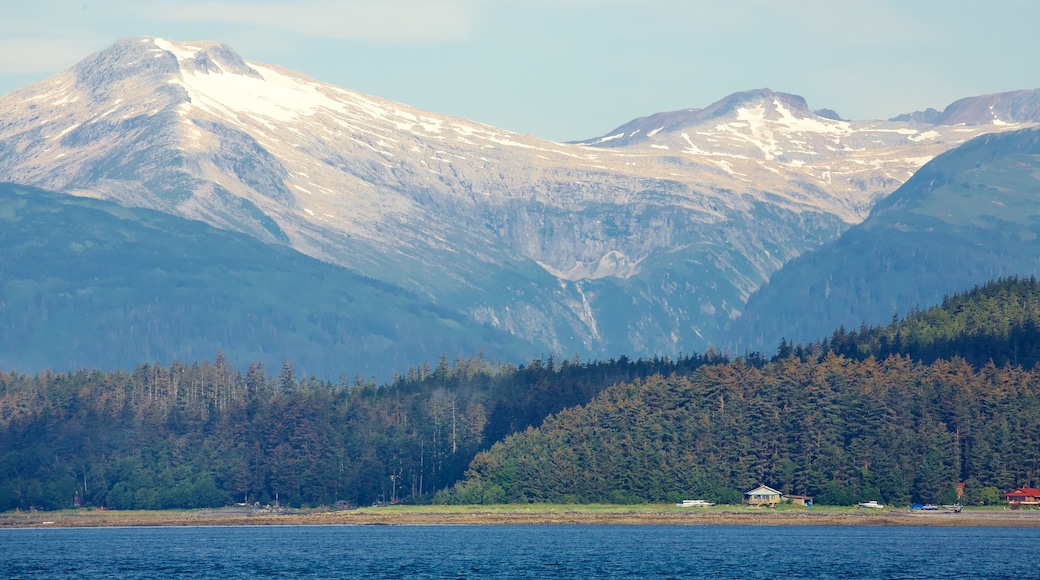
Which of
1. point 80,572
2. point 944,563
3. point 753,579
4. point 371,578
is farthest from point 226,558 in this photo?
point 944,563

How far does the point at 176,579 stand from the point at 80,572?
14144mm

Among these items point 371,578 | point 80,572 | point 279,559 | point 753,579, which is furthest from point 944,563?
point 80,572

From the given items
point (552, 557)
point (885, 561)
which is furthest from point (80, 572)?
point (885, 561)

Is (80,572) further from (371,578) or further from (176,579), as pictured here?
(371,578)

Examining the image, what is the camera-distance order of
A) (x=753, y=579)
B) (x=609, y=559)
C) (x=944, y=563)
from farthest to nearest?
(x=609, y=559) < (x=944, y=563) < (x=753, y=579)

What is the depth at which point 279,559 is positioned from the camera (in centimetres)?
19362

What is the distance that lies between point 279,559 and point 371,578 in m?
29.1

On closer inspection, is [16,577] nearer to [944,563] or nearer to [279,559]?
[279,559]

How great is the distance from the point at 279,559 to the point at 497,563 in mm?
25404

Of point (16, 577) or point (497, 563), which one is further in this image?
point (497, 563)

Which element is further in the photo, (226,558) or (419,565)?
(226,558)

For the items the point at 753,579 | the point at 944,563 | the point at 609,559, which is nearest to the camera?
the point at 753,579

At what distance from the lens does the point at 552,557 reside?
191 m

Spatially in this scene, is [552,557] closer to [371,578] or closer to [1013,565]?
[371,578]
